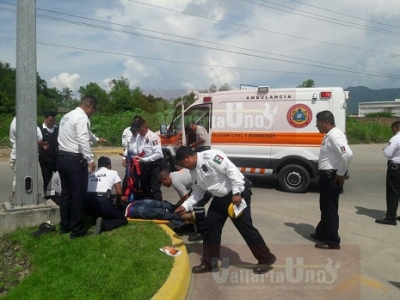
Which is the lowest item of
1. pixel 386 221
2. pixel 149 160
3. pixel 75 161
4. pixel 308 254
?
pixel 308 254

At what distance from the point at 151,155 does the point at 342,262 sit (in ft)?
11.8

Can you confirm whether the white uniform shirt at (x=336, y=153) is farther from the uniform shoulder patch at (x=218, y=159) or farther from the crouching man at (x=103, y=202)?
the crouching man at (x=103, y=202)

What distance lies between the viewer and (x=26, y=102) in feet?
17.0

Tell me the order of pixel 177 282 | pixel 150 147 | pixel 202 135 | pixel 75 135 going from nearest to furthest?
pixel 177 282 → pixel 75 135 → pixel 150 147 → pixel 202 135

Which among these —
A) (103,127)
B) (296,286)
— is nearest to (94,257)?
(296,286)

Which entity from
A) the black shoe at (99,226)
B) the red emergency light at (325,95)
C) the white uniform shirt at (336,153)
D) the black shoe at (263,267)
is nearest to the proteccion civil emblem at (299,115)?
the red emergency light at (325,95)

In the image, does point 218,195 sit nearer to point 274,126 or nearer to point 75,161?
point 75,161

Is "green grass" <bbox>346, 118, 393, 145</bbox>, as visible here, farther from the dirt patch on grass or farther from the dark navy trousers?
the dirt patch on grass

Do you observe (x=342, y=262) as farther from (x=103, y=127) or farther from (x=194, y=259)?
(x=103, y=127)

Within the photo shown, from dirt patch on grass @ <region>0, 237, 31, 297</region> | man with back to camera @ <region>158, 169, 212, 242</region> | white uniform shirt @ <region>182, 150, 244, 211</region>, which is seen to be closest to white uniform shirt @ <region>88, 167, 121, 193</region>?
man with back to camera @ <region>158, 169, 212, 242</region>

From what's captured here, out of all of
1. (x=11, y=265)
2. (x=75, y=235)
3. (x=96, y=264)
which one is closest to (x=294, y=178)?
(x=75, y=235)

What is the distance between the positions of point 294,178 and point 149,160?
369 centimetres

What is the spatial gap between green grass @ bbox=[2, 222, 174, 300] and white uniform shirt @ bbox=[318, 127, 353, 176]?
7.61 feet

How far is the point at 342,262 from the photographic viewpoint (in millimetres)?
4637
